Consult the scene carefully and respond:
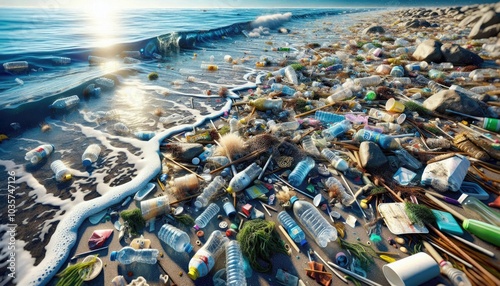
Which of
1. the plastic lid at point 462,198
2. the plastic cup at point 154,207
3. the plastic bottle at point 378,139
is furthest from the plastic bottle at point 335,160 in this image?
the plastic cup at point 154,207

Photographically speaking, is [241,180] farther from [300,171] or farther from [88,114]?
[88,114]

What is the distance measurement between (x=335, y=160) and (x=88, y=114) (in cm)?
632

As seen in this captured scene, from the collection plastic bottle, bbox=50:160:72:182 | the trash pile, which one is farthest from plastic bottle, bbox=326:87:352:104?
plastic bottle, bbox=50:160:72:182

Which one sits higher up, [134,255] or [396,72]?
[396,72]

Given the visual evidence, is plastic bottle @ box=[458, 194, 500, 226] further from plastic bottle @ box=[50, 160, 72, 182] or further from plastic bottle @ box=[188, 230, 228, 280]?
plastic bottle @ box=[50, 160, 72, 182]

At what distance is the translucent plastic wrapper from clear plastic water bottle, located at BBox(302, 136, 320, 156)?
169cm

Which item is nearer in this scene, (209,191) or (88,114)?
(209,191)

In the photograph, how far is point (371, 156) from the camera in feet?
12.7

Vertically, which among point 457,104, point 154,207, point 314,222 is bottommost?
point 314,222

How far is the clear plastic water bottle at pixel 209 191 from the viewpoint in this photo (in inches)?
133

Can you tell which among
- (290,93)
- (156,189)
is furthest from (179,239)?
(290,93)

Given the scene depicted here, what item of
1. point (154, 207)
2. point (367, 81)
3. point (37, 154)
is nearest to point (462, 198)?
point (154, 207)

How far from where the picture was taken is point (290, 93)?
6.95 meters

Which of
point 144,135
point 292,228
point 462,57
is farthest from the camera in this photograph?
point 462,57
